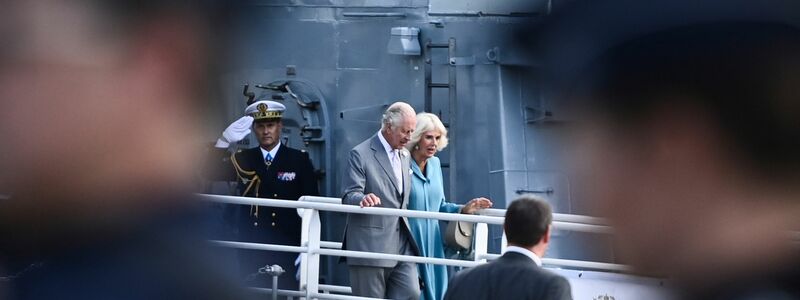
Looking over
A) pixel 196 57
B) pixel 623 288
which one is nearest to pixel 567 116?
pixel 196 57

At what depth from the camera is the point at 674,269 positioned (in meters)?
2.28

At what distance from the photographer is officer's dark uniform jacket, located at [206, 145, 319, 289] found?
606 cm

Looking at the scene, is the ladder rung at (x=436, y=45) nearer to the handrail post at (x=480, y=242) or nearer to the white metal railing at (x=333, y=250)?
the white metal railing at (x=333, y=250)

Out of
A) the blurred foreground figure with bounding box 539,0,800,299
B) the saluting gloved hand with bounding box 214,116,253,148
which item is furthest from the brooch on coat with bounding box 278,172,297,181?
the blurred foreground figure with bounding box 539,0,800,299

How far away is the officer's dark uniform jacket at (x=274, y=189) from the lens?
6059mm

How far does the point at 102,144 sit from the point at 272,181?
4.14 meters

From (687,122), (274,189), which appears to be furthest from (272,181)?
(687,122)

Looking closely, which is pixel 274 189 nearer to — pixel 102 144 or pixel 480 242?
pixel 480 242

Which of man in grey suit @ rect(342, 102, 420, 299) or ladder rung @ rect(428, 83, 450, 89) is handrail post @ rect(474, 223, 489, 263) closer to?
man in grey suit @ rect(342, 102, 420, 299)

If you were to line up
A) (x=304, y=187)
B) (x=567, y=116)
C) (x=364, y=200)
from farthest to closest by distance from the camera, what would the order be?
(x=304, y=187)
(x=364, y=200)
(x=567, y=116)

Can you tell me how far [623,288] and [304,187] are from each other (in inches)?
123

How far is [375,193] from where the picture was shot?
5.33m

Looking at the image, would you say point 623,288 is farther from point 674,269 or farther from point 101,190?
point 101,190

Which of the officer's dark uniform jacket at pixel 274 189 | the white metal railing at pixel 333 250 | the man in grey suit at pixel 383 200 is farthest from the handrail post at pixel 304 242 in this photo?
the officer's dark uniform jacket at pixel 274 189
